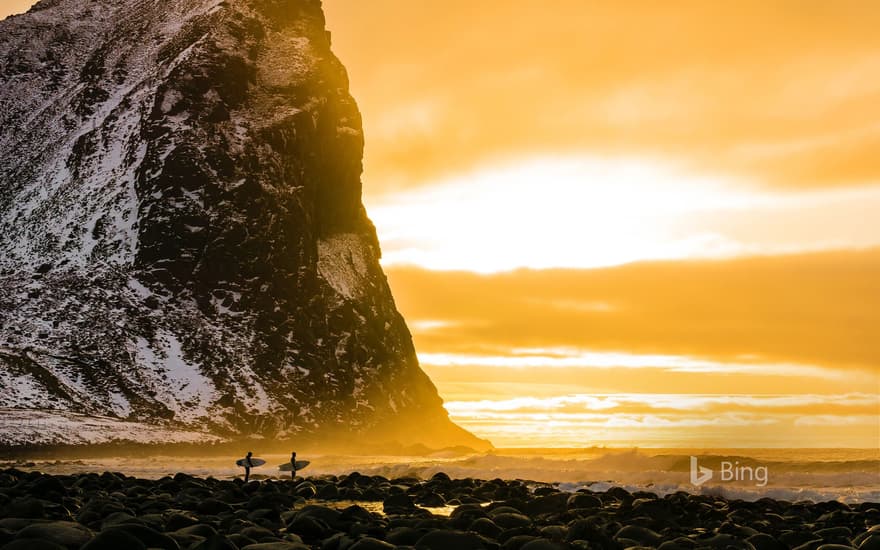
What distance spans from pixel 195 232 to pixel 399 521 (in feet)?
381

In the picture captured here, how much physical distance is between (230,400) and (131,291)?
2363cm

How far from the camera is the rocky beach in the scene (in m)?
15.6

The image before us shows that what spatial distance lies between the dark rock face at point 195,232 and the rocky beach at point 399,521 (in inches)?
3058

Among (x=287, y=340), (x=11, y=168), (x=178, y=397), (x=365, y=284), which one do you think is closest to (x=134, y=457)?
(x=178, y=397)

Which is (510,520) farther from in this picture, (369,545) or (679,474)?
(679,474)

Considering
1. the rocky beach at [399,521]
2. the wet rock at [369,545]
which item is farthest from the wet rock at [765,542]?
the wet rock at [369,545]

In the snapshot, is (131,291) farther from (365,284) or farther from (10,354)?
(365,284)

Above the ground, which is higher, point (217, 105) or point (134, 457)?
point (217, 105)

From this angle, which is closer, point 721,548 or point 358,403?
point 721,548

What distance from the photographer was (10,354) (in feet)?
348

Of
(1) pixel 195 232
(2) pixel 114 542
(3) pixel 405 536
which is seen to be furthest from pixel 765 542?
(1) pixel 195 232

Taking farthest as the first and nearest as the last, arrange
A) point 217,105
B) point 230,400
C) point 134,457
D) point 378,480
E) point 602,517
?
point 217,105
point 230,400
point 134,457
point 378,480
point 602,517

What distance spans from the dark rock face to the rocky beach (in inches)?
3058

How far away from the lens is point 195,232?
130 meters
